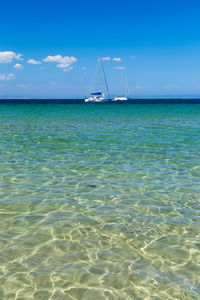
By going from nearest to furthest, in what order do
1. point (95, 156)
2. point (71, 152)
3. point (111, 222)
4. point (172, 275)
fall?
point (172, 275) → point (111, 222) → point (95, 156) → point (71, 152)

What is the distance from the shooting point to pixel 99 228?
7059 millimetres

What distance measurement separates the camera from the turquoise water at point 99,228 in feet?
16.3

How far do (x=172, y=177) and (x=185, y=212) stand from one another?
11.3 feet

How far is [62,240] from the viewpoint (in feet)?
21.2

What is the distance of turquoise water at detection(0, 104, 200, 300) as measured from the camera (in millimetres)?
4983

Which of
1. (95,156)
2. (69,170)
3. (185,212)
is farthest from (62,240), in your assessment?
(95,156)

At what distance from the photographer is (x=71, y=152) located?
1638 cm

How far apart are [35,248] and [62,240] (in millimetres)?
629

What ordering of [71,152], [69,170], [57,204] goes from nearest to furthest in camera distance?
[57,204] < [69,170] < [71,152]

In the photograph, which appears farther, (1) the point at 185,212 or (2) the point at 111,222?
(1) the point at 185,212

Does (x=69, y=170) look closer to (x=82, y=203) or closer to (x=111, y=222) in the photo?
(x=82, y=203)

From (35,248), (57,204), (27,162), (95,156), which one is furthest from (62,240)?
A: (95,156)

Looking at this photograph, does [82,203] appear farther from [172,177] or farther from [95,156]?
[95,156]

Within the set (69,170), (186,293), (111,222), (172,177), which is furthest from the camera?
(69,170)
